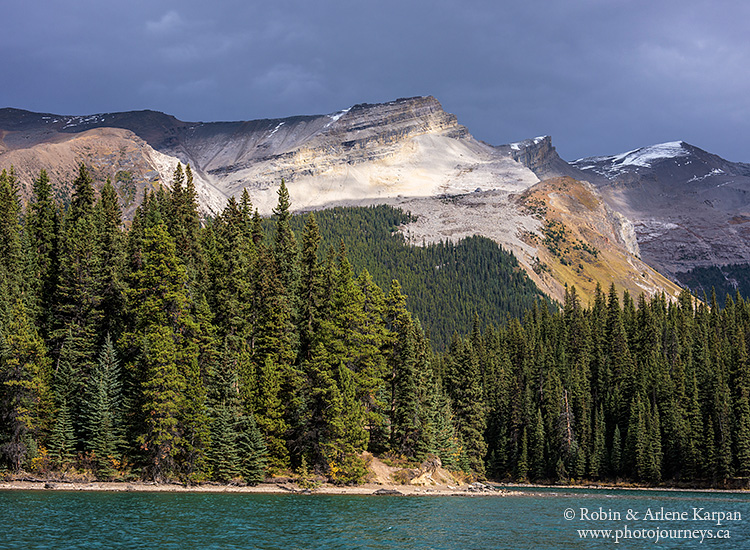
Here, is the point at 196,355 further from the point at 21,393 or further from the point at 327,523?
the point at 327,523

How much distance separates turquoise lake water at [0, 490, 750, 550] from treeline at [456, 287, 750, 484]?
159 feet

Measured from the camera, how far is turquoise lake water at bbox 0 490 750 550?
1677 inches

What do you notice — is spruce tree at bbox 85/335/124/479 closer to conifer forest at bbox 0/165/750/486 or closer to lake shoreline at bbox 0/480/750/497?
conifer forest at bbox 0/165/750/486

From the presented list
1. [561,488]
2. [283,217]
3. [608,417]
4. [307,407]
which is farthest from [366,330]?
[608,417]

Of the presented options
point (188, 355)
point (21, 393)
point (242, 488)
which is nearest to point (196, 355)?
point (188, 355)

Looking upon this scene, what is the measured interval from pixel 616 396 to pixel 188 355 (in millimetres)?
90199

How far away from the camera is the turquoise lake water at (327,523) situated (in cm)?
4259

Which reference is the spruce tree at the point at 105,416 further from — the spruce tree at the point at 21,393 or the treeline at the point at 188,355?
the spruce tree at the point at 21,393

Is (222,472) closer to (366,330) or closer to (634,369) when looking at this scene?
(366,330)

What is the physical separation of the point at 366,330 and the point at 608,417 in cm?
7057

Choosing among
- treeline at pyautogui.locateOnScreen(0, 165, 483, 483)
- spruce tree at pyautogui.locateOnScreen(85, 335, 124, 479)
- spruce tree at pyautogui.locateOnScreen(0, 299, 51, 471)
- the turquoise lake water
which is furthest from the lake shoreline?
spruce tree at pyautogui.locateOnScreen(0, 299, 51, 471)

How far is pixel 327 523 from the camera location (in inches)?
2020

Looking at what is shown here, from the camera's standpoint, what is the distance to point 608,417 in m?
135

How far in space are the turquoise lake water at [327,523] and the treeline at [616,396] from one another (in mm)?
48578
